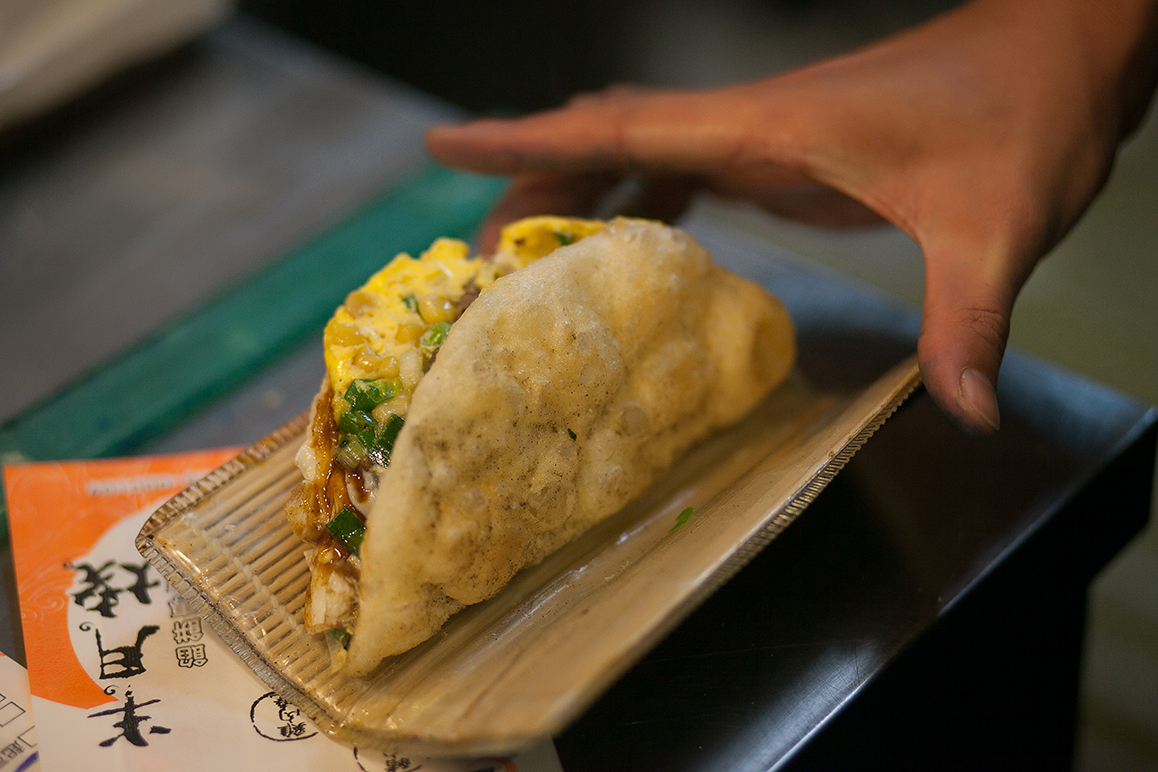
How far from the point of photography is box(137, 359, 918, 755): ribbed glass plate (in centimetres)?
126

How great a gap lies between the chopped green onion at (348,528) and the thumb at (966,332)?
3.43 feet

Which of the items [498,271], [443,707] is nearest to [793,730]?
[443,707]

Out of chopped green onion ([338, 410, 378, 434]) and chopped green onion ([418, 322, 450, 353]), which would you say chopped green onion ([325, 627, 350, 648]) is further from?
chopped green onion ([418, 322, 450, 353])

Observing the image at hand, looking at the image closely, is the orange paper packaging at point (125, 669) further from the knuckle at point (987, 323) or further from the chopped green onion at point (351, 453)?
the knuckle at point (987, 323)

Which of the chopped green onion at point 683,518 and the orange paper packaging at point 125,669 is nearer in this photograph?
the orange paper packaging at point 125,669

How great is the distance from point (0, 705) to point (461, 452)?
97 cm

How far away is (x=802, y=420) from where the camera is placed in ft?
6.90

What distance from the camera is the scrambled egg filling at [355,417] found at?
157 centimetres

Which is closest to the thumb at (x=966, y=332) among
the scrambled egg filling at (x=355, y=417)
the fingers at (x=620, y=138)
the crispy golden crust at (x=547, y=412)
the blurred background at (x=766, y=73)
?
the crispy golden crust at (x=547, y=412)

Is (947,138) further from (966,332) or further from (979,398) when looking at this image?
(979,398)

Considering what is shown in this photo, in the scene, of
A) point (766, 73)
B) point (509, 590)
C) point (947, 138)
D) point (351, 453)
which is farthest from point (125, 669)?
point (766, 73)

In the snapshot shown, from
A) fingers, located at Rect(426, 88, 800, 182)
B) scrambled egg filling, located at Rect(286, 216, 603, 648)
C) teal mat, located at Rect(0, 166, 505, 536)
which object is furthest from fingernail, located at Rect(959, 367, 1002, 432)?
teal mat, located at Rect(0, 166, 505, 536)

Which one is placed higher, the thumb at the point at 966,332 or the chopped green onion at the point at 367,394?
the chopped green onion at the point at 367,394

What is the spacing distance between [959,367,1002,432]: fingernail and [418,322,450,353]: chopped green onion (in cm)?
92
